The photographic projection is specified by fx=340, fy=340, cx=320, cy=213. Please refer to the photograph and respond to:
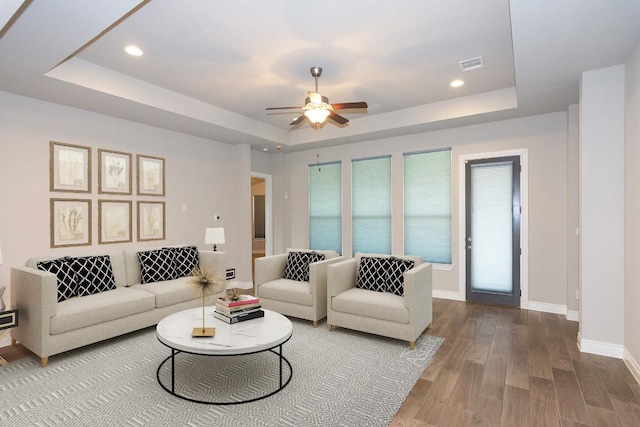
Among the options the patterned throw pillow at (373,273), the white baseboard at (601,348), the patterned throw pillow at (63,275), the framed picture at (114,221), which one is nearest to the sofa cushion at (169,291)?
the patterned throw pillow at (63,275)

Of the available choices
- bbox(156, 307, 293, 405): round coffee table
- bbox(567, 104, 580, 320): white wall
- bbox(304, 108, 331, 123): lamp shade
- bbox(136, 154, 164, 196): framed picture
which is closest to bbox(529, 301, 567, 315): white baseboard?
bbox(567, 104, 580, 320): white wall

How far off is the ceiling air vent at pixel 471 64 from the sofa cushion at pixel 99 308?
4242 millimetres

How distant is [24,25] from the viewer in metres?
2.51

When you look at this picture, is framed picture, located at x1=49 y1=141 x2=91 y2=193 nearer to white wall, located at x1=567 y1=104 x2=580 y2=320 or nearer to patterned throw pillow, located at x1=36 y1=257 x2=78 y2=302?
patterned throw pillow, located at x1=36 y1=257 x2=78 y2=302

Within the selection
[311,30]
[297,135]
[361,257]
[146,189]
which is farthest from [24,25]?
[297,135]

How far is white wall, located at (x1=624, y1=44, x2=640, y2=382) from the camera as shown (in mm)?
2801

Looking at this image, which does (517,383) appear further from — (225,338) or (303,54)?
(303,54)

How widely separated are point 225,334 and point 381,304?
62.6 inches

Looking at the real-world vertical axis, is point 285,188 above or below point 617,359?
above

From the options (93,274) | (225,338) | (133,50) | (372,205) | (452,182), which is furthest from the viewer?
(372,205)

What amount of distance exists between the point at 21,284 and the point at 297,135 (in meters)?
4.53

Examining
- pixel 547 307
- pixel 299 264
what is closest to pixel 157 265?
pixel 299 264

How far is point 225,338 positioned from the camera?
101 inches

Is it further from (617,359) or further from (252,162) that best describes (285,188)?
(617,359)
